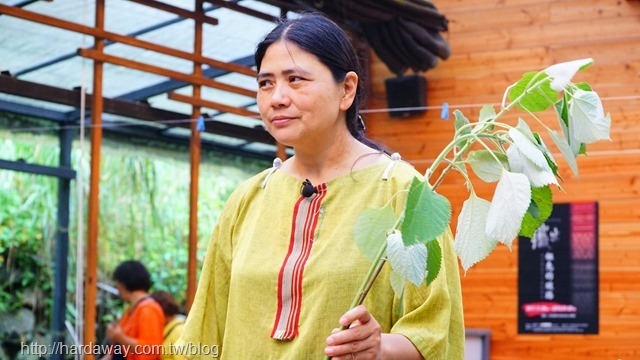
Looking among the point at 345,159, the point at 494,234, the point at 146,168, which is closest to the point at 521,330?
the point at 146,168

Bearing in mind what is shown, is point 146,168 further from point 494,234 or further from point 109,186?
point 494,234

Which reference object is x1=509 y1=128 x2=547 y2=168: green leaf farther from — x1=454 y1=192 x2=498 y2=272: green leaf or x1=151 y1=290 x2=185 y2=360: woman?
x1=151 y1=290 x2=185 y2=360: woman

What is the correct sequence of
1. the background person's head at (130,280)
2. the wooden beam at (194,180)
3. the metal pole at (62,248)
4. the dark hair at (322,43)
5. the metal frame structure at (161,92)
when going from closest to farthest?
1. the dark hair at (322,43)
2. the background person's head at (130,280)
3. the metal frame structure at (161,92)
4. the metal pole at (62,248)
5. the wooden beam at (194,180)

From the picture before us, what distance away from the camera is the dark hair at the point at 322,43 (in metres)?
2.32

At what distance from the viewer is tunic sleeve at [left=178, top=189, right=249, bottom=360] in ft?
8.23

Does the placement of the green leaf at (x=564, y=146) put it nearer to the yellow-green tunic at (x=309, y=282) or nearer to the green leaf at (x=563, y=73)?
the green leaf at (x=563, y=73)

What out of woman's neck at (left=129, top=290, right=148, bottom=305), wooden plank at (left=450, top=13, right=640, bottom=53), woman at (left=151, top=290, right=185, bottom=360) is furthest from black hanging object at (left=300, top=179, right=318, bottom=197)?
wooden plank at (left=450, top=13, right=640, bottom=53)

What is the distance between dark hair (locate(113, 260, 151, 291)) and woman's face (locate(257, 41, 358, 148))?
470 cm

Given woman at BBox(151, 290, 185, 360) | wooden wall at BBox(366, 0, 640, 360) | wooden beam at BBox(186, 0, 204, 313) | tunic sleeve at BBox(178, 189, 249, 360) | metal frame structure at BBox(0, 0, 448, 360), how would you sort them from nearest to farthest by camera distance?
tunic sleeve at BBox(178, 189, 249, 360), woman at BBox(151, 290, 185, 360), metal frame structure at BBox(0, 0, 448, 360), wooden beam at BBox(186, 0, 204, 313), wooden wall at BBox(366, 0, 640, 360)

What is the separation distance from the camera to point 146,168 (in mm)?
7629

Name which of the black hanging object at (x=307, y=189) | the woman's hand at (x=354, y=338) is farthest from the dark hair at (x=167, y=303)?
the woman's hand at (x=354, y=338)

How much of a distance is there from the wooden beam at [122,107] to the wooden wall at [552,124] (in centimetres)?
92

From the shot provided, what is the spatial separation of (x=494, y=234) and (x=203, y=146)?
6107 millimetres

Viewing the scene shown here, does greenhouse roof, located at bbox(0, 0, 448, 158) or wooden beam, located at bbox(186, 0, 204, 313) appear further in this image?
wooden beam, located at bbox(186, 0, 204, 313)
